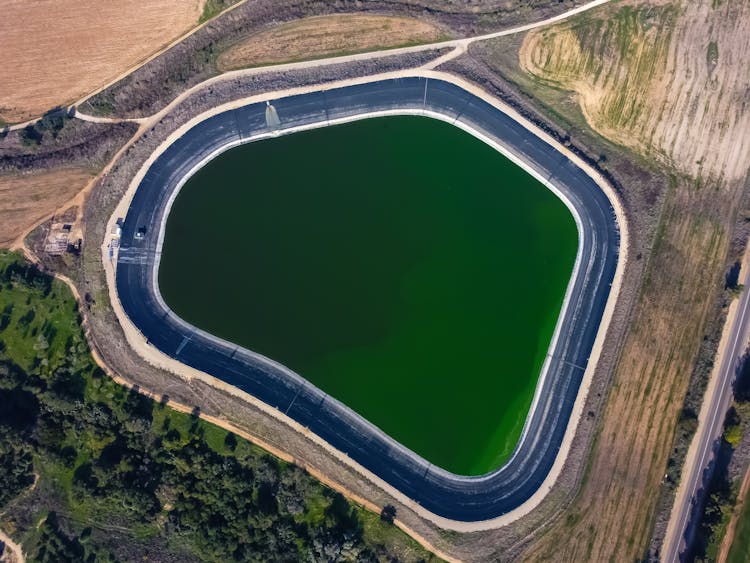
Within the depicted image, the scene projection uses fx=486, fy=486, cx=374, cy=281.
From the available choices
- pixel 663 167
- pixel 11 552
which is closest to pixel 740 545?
pixel 663 167

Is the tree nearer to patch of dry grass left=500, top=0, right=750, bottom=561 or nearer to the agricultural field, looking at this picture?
patch of dry grass left=500, top=0, right=750, bottom=561

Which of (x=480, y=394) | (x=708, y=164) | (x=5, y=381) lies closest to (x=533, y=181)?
(x=708, y=164)

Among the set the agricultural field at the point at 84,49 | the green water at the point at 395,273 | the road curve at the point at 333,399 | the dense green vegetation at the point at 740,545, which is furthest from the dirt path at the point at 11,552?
the dense green vegetation at the point at 740,545

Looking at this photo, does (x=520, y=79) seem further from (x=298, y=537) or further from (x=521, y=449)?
(x=298, y=537)

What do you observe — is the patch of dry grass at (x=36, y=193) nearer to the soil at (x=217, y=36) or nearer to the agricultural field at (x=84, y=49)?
the agricultural field at (x=84, y=49)

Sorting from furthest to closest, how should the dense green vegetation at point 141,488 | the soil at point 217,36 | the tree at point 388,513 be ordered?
the soil at point 217,36 < the tree at point 388,513 < the dense green vegetation at point 141,488

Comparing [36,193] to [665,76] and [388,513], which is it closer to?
[388,513]
